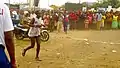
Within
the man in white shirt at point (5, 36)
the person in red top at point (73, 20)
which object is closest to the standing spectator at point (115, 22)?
the person in red top at point (73, 20)

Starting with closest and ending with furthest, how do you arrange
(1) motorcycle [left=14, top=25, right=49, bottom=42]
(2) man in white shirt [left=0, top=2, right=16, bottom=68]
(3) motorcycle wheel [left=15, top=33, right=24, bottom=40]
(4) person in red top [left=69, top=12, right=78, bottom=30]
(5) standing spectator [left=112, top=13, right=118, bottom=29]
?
(2) man in white shirt [left=0, top=2, right=16, bottom=68]
(1) motorcycle [left=14, top=25, right=49, bottom=42]
(3) motorcycle wheel [left=15, top=33, right=24, bottom=40]
(5) standing spectator [left=112, top=13, right=118, bottom=29]
(4) person in red top [left=69, top=12, right=78, bottom=30]

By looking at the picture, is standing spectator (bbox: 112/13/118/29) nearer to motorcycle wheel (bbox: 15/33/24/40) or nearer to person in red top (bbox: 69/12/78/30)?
person in red top (bbox: 69/12/78/30)

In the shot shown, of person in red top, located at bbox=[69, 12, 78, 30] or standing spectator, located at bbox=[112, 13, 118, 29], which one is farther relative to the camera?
person in red top, located at bbox=[69, 12, 78, 30]

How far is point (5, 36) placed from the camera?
3.70 meters

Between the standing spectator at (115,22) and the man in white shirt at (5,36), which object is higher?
the man in white shirt at (5,36)

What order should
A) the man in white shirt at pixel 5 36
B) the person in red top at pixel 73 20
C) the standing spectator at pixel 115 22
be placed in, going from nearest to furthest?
the man in white shirt at pixel 5 36 < the standing spectator at pixel 115 22 < the person in red top at pixel 73 20

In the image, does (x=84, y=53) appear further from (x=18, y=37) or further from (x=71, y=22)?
(x=71, y=22)

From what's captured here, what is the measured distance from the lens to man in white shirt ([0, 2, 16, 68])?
3.47 metres

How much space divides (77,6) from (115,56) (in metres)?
27.9

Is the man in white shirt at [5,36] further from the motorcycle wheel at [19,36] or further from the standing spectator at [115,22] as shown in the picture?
the standing spectator at [115,22]

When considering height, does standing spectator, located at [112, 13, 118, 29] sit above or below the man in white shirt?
below

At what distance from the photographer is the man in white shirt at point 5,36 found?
11.4 ft

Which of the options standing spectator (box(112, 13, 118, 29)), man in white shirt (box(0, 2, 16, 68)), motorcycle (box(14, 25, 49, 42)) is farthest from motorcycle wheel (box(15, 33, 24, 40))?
man in white shirt (box(0, 2, 16, 68))

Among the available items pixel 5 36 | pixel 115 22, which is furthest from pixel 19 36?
pixel 5 36
